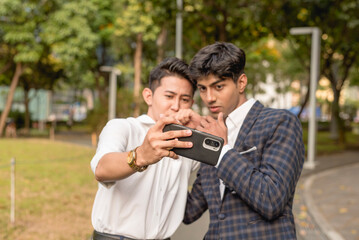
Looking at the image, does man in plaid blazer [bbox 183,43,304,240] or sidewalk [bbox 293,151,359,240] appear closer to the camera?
man in plaid blazer [bbox 183,43,304,240]

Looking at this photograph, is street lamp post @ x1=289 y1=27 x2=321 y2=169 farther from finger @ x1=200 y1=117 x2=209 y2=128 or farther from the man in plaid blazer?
finger @ x1=200 y1=117 x2=209 y2=128

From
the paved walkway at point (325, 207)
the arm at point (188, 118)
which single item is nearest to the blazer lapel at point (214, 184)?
the arm at point (188, 118)

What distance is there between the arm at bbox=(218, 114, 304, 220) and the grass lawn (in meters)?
4.66

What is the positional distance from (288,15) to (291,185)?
1425 cm

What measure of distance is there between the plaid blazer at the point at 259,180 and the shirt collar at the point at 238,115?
41mm

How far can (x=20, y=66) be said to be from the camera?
82.4ft

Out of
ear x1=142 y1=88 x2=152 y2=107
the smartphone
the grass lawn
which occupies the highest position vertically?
ear x1=142 y1=88 x2=152 y2=107

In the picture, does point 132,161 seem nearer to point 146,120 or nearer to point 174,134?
point 174,134

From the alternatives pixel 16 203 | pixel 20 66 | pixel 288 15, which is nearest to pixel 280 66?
pixel 20 66

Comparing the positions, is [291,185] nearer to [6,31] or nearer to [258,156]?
[258,156]

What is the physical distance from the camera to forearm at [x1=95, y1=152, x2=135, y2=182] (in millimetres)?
1791

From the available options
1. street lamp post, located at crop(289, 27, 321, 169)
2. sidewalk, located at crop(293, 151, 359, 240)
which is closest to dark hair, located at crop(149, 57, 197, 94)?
sidewalk, located at crop(293, 151, 359, 240)

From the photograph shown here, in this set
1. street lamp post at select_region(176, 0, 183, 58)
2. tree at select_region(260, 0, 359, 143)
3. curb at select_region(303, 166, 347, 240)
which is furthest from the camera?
tree at select_region(260, 0, 359, 143)

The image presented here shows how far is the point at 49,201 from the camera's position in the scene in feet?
27.2
